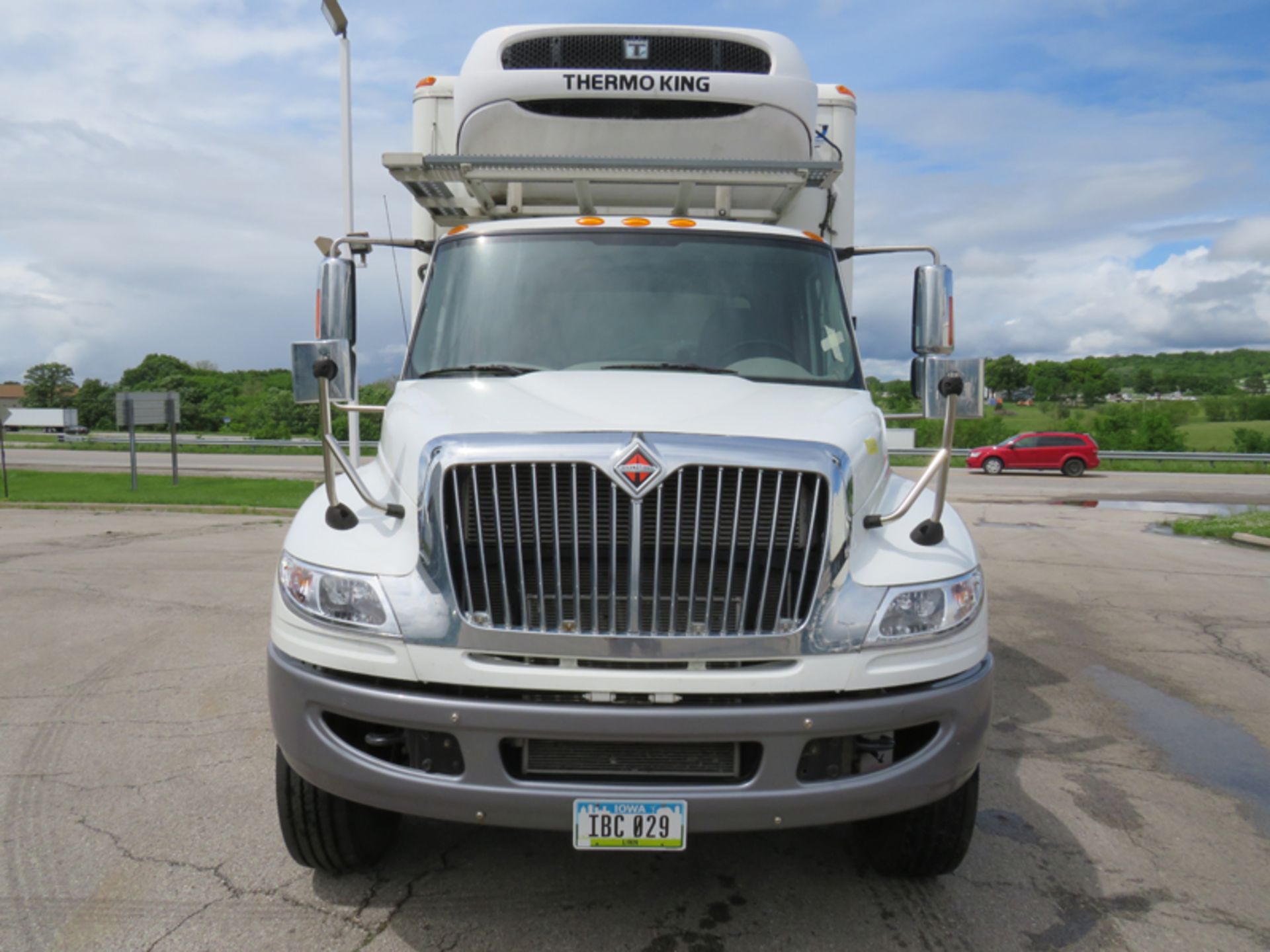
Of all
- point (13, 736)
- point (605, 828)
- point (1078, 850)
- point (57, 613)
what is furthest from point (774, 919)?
point (57, 613)

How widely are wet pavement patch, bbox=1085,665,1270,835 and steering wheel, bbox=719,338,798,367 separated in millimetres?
2736

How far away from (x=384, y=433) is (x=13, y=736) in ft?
9.49

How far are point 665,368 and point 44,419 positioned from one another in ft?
295

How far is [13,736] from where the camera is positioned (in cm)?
508

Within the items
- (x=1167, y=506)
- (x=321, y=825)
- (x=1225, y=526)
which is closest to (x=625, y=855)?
(x=321, y=825)

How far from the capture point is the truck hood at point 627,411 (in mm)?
3260

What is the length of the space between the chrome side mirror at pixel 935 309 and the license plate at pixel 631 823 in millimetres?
2444

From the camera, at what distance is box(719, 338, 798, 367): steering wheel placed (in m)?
4.20

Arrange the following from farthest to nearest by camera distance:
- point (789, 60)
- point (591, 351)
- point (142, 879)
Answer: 1. point (789, 60)
2. point (591, 351)
3. point (142, 879)

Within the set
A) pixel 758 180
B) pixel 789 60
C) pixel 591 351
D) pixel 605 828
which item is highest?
pixel 789 60

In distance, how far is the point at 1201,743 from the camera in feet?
17.0

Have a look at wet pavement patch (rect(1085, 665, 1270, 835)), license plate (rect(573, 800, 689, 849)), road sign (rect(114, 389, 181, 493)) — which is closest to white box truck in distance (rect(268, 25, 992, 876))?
license plate (rect(573, 800, 689, 849))

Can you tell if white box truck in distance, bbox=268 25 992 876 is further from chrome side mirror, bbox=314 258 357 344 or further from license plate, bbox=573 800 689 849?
chrome side mirror, bbox=314 258 357 344

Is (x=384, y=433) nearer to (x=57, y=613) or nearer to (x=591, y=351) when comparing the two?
(x=591, y=351)
